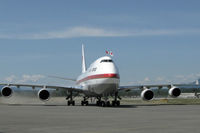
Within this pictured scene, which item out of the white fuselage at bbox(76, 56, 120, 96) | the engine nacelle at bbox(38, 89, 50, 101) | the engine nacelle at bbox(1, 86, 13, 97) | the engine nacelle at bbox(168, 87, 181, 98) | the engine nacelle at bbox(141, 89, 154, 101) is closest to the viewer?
the white fuselage at bbox(76, 56, 120, 96)

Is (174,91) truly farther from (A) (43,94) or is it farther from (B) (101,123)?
(B) (101,123)

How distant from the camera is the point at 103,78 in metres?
36.1

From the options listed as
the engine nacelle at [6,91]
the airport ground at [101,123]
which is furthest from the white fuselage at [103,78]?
the airport ground at [101,123]

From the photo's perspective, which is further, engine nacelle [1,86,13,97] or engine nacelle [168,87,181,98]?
engine nacelle [168,87,181,98]

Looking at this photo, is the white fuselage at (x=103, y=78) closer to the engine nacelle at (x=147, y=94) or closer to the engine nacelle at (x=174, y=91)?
the engine nacelle at (x=147, y=94)

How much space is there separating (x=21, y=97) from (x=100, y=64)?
71.4 ft

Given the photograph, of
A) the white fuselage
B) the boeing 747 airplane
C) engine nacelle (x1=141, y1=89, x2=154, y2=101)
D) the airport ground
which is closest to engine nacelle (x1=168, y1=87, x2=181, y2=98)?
the boeing 747 airplane

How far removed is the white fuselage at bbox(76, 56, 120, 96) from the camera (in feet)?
117

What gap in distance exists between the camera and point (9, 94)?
137ft

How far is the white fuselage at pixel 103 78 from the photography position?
117 ft

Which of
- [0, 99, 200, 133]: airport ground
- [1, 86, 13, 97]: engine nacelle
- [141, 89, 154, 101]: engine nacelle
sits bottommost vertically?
[0, 99, 200, 133]: airport ground

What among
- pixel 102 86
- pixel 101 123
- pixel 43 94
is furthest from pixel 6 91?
pixel 101 123

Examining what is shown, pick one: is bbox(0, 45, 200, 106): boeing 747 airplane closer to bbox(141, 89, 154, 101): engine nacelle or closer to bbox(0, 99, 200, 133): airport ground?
bbox(141, 89, 154, 101): engine nacelle

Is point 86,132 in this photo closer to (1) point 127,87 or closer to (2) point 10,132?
(2) point 10,132
